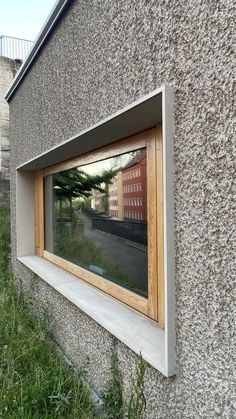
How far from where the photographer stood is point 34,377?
2.82 metres

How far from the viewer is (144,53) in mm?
1896

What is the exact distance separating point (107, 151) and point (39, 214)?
247 cm

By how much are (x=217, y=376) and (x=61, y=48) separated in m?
3.10

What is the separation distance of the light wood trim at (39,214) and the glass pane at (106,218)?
0.47 meters

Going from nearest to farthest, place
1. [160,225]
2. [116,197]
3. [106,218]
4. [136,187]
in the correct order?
[160,225], [136,187], [116,197], [106,218]

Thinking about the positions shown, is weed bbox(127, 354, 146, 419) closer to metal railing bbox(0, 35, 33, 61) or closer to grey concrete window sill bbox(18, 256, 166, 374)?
grey concrete window sill bbox(18, 256, 166, 374)

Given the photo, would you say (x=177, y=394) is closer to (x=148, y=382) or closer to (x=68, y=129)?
(x=148, y=382)

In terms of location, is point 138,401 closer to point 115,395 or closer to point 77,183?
point 115,395

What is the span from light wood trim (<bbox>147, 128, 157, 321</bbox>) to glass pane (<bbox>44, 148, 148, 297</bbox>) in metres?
0.09

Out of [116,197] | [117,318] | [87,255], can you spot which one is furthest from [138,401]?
[87,255]

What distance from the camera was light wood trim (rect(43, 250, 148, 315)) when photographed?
2.47 meters

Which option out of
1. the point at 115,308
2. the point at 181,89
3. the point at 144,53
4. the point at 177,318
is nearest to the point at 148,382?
the point at 177,318

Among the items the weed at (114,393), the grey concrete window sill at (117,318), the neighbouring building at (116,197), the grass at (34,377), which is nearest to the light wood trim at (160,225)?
the grey concrete window sill at (117,318)

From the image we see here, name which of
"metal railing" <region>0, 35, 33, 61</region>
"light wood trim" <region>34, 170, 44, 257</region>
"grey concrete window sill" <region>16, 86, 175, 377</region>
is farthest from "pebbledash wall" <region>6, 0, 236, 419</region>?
"metal railing" <region>0, 35, 33, 61</region>
